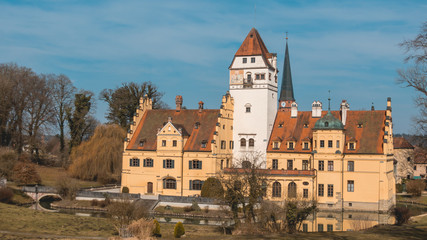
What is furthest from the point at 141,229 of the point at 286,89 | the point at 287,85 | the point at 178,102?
the point at 287,85

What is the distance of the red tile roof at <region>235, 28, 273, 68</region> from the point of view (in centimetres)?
5421

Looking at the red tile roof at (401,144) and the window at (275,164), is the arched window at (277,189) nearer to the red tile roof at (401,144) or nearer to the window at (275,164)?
the window at (275,164)

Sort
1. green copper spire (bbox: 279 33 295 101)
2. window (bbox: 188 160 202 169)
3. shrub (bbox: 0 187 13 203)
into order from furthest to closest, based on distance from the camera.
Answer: green copper spire (bbox: 279 33 295 101) → window (bbox: 188 160 202 169) → shrub (bbox: 0 187 13 203)

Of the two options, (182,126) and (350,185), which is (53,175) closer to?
(182,126)

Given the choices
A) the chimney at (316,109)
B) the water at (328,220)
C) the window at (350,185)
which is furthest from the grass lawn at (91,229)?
the chimney at (316,109)

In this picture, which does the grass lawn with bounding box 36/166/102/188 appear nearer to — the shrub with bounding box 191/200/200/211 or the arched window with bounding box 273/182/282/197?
the shrub with bounding box 191/200/200/211

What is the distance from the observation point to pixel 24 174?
56844 mm

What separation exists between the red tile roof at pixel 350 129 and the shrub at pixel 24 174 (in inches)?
1022

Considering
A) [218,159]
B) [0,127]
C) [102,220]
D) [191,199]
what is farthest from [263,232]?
[0,127]

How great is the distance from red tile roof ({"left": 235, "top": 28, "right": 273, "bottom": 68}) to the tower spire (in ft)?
118


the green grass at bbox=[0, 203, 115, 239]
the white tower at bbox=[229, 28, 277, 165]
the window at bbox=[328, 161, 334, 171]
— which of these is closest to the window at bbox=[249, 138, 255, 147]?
the white tower at bbox=[229, 28, 277, 165]

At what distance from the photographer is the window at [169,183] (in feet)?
175

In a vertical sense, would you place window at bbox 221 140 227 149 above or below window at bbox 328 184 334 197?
above

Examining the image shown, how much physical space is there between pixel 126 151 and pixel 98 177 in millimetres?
7932
